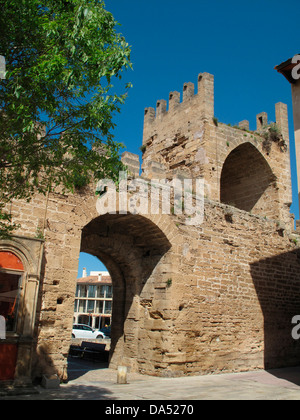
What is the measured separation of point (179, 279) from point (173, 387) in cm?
252

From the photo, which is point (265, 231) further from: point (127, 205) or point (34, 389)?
point (34, 389)

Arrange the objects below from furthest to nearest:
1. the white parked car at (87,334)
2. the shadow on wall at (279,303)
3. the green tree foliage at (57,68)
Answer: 1. the white parked car at (87,334)
2. the shadow on wall at (279,303)
3. the green tree foliage at (57,68)

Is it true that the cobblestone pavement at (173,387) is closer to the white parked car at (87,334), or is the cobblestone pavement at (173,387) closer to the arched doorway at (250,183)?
the arched doorway at (250,183)

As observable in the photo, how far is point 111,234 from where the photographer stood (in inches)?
391

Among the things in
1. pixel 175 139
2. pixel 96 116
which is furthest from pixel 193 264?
pixel 175 139

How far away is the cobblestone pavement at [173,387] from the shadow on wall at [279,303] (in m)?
1.48

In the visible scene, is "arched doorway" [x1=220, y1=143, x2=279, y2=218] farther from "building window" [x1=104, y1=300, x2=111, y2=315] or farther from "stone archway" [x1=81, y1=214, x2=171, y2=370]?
"building window" [x1=104, y1=300, x2=111, y2=315]

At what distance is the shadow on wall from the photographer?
36.8 ft

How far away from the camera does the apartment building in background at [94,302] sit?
42.2m

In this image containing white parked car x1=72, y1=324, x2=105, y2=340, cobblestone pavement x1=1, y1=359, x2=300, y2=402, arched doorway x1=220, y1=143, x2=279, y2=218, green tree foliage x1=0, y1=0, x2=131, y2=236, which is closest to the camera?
green tree foliage x1=0, y1=0, x2=131, y2=236

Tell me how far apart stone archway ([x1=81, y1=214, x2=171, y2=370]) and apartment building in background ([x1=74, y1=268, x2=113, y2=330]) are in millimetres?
32282

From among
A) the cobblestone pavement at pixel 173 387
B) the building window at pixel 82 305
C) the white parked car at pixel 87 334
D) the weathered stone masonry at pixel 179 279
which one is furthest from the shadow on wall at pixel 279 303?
the building window at pixel 82 305

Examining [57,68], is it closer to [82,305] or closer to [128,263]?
[128,263]

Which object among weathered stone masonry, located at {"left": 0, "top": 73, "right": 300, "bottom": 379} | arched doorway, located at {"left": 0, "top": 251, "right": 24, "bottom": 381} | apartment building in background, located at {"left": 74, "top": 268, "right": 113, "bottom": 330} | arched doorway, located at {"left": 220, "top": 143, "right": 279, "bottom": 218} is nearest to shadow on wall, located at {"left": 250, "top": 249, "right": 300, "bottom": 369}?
weathered stone masonry, located at {"left": 0, "top": 73, "right": 300, "bottom": 379}
